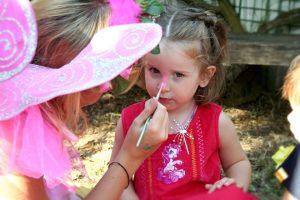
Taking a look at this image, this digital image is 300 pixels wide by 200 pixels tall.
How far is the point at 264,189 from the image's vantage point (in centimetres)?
Answer: 279

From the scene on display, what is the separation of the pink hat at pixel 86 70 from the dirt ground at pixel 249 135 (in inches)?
53.2

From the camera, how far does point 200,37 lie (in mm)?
1708

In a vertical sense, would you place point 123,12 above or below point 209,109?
above

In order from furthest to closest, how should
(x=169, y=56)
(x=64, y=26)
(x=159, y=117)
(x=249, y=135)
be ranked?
1. (x=249, y=135)
2. (x=169, y=56)
3. (x=159, y=117)
4. (x=64, y=26)

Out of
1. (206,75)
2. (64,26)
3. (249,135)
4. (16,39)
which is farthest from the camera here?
(249,135)

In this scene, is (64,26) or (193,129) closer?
(64,26)

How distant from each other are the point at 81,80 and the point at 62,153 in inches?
12.8

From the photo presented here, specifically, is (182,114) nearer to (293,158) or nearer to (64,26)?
(293,158)

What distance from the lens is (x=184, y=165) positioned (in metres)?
1.77

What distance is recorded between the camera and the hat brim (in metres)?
1.19

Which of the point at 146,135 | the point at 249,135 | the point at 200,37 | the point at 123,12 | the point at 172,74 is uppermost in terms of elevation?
the point at 123,12

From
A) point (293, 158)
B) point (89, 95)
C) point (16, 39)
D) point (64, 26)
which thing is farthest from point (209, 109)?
point (16, 39)

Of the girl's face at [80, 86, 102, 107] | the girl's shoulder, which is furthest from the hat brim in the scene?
the girl's shoulder

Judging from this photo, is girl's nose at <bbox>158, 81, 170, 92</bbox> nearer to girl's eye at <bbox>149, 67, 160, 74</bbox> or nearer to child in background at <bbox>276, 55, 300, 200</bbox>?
girl's eye at <bbox>149, 67, 160, 74</bbox>
